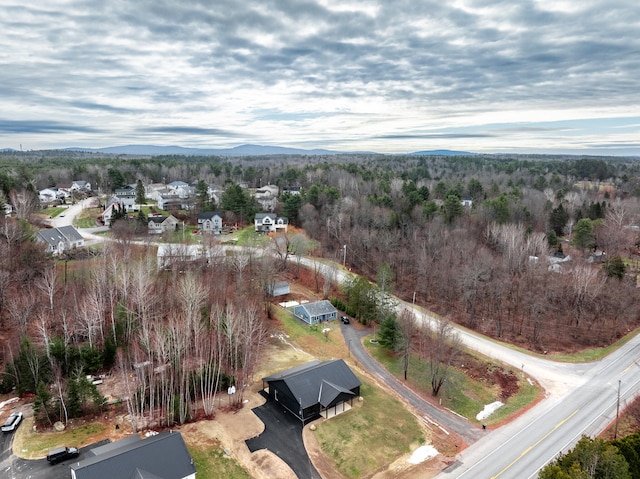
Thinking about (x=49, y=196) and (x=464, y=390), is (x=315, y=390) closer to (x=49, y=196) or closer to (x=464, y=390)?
(x=464, y=390)

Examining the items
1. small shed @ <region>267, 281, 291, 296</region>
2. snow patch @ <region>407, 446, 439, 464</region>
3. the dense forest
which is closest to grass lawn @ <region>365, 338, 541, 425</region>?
snow patch @ <region>407, 446, 439, 464</region>

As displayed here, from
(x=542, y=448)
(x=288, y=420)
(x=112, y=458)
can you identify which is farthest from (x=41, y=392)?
Result: (x=542, y=448)

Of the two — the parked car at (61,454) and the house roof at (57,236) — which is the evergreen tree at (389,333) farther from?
the house roof at (57,236)

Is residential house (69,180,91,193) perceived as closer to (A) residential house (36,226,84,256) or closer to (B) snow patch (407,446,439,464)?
(A) residential house (36,226,84,256)

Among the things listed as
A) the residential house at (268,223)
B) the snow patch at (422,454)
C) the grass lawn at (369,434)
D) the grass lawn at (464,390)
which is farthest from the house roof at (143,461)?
the residential house at (268,223)

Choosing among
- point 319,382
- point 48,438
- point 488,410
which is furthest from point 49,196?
point 488,410
